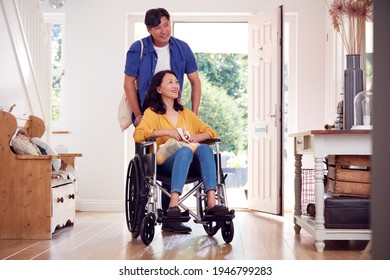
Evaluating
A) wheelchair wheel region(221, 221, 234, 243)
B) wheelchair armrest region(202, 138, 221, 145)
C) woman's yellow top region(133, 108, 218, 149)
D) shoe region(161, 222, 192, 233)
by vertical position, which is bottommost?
shoe region(161, 222, 192, 233)

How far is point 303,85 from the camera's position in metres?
5.70

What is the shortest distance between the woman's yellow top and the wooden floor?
61 cm

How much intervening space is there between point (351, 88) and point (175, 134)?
1024 millimetres

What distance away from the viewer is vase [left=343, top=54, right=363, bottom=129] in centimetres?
323

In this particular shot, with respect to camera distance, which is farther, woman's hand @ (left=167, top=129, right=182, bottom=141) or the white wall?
the white wall

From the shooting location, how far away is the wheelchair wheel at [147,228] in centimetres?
309

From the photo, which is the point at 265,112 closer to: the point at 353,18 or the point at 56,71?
the point at 353,18

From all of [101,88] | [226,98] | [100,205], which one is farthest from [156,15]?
[226,98]

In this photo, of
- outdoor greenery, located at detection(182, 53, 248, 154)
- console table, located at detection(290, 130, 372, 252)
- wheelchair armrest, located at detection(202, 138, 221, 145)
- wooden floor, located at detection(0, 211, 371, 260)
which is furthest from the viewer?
outdoor greenery, located at detection(182, 53, 248, 154)

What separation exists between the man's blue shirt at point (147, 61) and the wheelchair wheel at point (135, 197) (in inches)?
18.7

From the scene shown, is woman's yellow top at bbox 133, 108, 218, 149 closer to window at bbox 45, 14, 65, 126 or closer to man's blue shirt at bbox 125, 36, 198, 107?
man's blue shirt at bbox 125, 36, 198, 107

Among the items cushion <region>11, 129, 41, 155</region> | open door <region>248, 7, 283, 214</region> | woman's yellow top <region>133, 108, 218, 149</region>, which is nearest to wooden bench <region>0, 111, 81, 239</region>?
cushion <region>11, 129, 41, 155</region>

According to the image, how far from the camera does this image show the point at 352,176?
10.3 feet

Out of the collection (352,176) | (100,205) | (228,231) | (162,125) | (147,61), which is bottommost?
(100,205)
